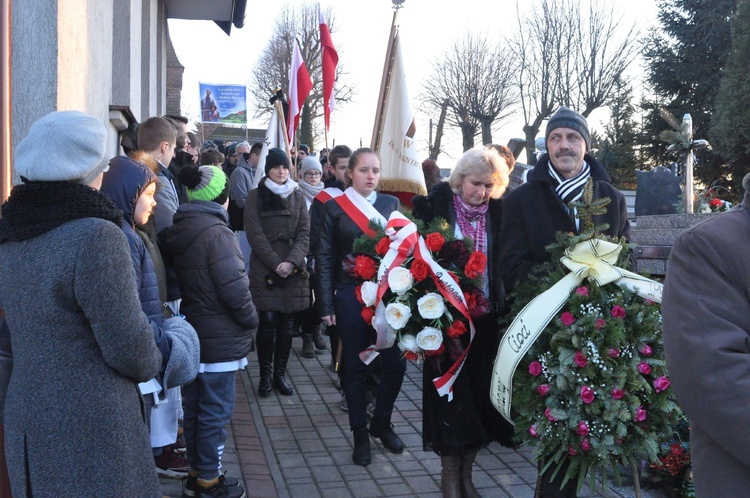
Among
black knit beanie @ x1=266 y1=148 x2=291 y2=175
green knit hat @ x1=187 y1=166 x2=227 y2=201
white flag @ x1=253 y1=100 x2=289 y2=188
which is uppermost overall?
white flag @ x1=253 y1=100 x2=289 y2=188

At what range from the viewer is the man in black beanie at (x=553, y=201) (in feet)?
13.0

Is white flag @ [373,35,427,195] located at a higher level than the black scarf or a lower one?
higher

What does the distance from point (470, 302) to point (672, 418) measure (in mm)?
1170

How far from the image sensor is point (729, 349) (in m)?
1.85

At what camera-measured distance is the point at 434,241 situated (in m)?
4.16

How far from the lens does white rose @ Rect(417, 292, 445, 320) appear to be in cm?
402

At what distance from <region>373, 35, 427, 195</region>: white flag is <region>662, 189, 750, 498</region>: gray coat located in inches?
178

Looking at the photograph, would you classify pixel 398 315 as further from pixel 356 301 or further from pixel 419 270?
pixel 356 301

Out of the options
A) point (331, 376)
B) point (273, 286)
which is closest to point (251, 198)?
point (273, 286)

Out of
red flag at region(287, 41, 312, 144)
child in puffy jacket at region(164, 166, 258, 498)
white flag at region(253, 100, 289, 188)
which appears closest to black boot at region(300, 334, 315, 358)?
white flag at region(253, 100, 289, 188)

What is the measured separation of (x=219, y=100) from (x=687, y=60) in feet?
61.7

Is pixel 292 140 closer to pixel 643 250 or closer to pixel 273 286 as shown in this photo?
pixel 273 286

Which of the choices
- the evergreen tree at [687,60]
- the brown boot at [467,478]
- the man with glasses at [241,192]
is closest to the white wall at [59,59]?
the man with glasses at [241,192]

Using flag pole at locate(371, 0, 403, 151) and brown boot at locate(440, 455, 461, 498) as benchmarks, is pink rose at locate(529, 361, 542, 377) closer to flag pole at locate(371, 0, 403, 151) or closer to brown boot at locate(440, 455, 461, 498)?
brown boot at locate(440, 455, 461, 498)
